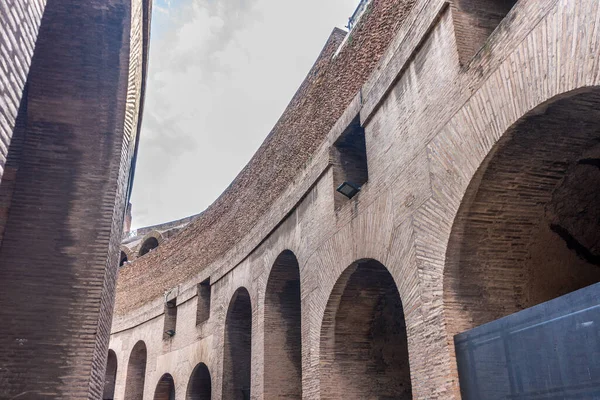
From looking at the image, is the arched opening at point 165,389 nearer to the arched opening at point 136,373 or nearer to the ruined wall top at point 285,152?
the arched opening at point 136,373

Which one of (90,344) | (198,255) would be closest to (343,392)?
(90,344)

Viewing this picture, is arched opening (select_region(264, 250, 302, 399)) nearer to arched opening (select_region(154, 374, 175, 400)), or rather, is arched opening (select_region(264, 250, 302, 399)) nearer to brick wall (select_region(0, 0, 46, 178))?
arched opening (select_region(154, 374, 175, 400))

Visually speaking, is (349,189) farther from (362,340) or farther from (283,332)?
(283,332)

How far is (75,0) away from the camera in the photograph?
4.80 m

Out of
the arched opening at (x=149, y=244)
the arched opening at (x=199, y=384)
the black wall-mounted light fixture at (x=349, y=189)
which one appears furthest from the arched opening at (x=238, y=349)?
the arched opening at (x=149, y=244)

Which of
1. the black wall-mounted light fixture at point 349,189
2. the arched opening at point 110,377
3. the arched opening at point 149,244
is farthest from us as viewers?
the arched opening at point 149,244

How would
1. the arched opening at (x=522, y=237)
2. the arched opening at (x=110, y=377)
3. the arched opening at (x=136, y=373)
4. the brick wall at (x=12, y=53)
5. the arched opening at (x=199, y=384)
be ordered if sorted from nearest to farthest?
the brick wall at (x=12, y=53) < the arched opening at (x=522, y=237) < the arched opening at (x=199, y=384) < the arched opening at (x=136, y=373) < the arched opening at (x=110, y=377)

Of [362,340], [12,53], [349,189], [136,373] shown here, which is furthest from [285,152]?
[136,373]

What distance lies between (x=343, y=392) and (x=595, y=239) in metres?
3.00

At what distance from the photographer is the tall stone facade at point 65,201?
13.2ft

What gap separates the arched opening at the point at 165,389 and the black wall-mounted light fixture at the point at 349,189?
8.86m

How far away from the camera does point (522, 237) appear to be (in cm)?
407

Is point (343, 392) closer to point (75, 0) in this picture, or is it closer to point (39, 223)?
point (39, 223)

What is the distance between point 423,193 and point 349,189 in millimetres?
1507
